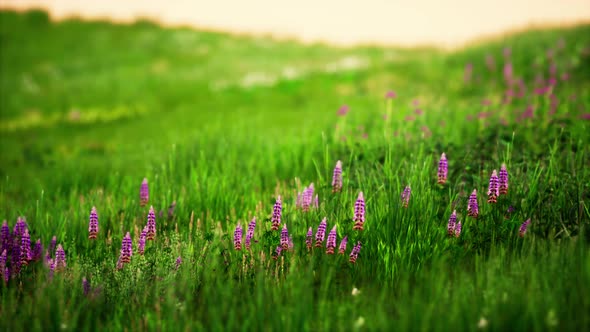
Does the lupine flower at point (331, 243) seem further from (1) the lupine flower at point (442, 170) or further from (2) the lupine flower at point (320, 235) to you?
(1) the lupine flower at point (442, 170)

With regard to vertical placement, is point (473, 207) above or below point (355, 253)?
above

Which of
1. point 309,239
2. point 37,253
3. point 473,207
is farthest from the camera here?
point 37,253

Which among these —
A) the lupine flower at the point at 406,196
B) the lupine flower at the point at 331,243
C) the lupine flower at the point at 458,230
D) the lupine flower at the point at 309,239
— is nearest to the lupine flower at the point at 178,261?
the lupine flower at the point at 309,239

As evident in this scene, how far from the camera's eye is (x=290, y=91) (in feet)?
41.7

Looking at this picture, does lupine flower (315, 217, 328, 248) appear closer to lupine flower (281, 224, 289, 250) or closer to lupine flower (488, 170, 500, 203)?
lupine flower (281, 224, 289, 250)

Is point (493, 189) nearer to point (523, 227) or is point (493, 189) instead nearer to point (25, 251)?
point (523, 227)

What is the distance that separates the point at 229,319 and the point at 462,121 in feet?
16.1

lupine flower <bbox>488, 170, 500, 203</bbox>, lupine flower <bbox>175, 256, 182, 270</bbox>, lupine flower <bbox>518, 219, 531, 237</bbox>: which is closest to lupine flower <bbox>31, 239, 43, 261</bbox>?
lupine flower <bbox>175, 256, 182, 270</bbox>

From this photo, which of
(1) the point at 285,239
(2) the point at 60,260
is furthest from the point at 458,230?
(2) the point at 60,260

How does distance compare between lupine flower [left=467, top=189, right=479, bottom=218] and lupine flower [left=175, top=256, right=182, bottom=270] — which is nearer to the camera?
lupine flower [left=175, top=256, right=182, bottom=270]

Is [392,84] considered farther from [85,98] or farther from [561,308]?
[561,308]

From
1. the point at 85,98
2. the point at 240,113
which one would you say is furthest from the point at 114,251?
the point at 85,98

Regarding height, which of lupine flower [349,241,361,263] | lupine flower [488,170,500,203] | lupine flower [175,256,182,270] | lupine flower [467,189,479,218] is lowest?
lupine flower [175,256,182,270]

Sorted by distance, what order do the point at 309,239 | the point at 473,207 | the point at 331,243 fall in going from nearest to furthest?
the point at 331,243 < the point at 309,239 < the point at 473,207
